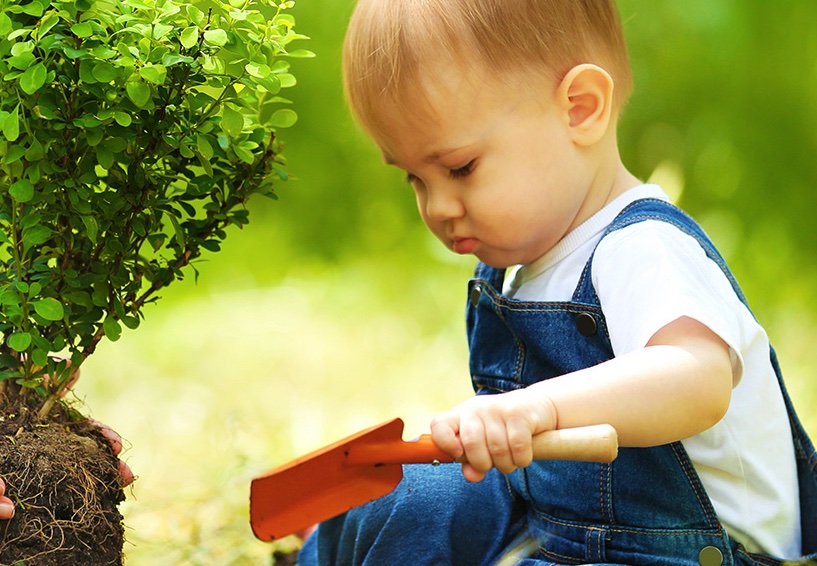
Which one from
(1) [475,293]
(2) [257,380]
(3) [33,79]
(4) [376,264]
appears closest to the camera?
(3) [33,79]

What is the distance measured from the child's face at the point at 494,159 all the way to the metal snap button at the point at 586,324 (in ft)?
0.43

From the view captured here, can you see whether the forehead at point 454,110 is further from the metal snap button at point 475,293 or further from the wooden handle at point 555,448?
the wooden handle at point 555,448

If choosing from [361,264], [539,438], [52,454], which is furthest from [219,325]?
[539,438]

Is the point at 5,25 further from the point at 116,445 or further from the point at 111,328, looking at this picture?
the point at 116,445

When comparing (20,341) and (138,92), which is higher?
(138,92)

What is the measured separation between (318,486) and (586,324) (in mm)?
362

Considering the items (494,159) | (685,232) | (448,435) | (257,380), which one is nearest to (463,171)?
(494,159)

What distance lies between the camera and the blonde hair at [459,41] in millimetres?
1160

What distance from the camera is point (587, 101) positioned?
A: 1212 millimetres

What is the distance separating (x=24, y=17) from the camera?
3.08 feet

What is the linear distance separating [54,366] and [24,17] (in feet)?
1.16

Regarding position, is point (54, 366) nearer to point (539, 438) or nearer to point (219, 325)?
point (539, 438)

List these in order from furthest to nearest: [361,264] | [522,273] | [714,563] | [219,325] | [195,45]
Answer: [361,264], [219,325], [522,273], [714,563], [195,45]

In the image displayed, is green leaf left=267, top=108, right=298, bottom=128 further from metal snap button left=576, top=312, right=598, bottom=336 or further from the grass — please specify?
the grass
